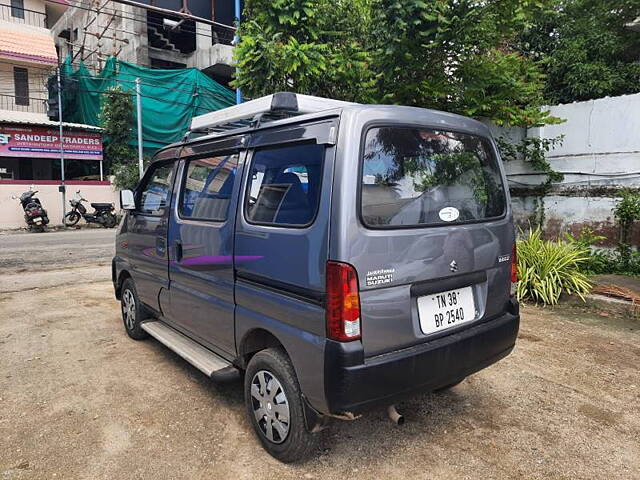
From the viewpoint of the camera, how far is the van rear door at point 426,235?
7.33 ft

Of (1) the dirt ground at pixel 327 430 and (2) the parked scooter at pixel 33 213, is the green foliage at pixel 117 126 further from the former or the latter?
(1) the dirt ground at pixel 327 430

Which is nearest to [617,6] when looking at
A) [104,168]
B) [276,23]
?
[276,23]

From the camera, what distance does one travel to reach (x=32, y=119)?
19.0 meters

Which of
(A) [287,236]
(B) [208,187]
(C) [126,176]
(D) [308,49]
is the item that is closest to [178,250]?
(B) [208,187]

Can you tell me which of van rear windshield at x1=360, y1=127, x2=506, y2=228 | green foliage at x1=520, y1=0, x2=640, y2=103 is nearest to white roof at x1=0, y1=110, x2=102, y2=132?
green foliage at x1=520, y1=0, x2=640, y2=103

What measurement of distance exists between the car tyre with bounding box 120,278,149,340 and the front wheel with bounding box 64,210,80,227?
553 inches

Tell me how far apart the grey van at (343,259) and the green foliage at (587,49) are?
23.1ft

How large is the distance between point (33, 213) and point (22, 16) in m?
10.5

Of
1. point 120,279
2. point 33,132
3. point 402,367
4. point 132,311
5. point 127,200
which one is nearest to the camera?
point 402,367

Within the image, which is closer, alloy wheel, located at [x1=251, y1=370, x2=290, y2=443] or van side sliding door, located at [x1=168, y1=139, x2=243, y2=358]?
alloy wheel, located at [x1=251, y1=370, x2=290, y2=443]

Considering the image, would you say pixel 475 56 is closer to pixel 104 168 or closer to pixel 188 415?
pixel 188 415

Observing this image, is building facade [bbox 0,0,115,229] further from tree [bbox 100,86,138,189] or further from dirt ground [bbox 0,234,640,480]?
dirt ground [bbox 0,234,640,480]

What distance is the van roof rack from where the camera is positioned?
2.73 metres

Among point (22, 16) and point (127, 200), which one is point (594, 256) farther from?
point (22, 16)
